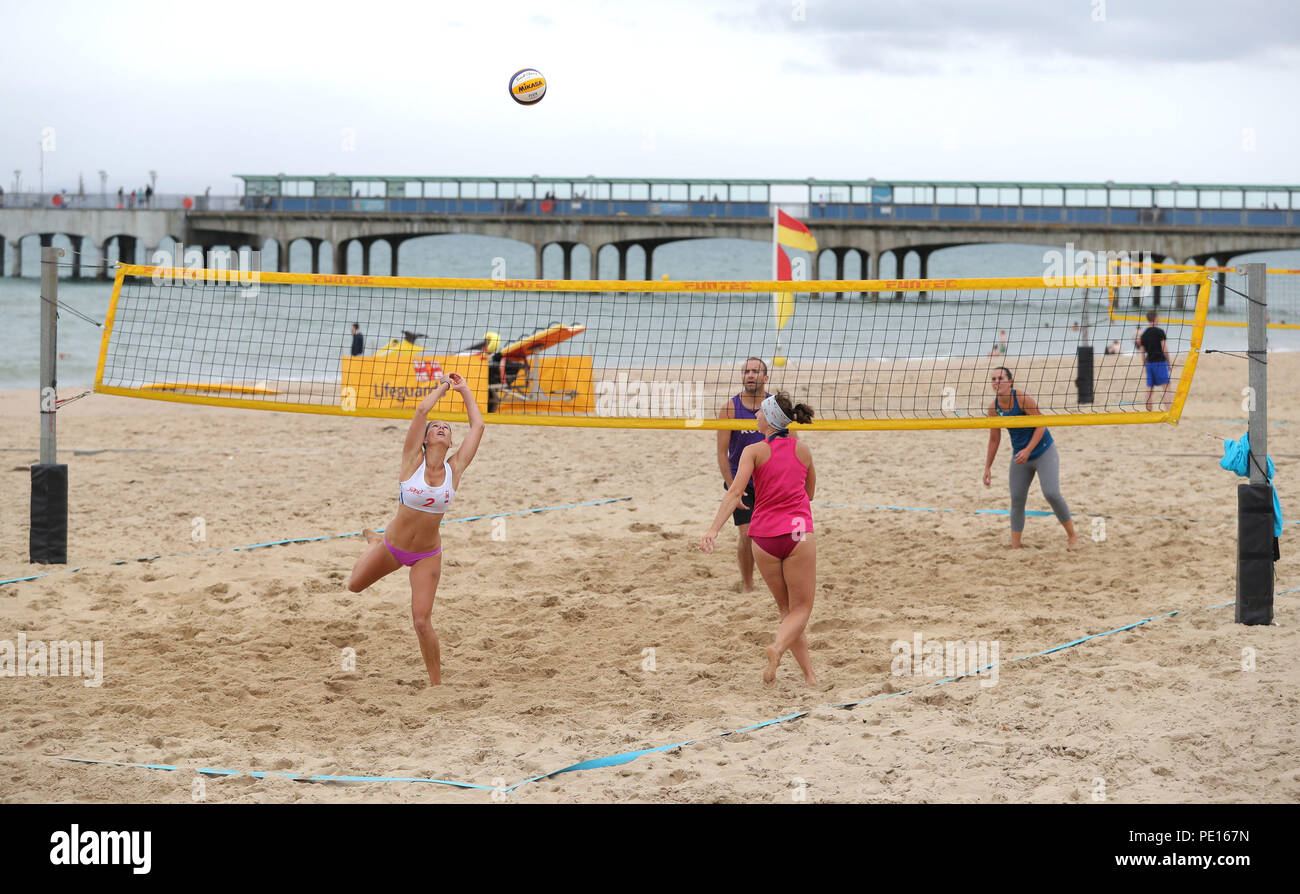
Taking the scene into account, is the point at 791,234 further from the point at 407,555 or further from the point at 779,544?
the point at 407,555

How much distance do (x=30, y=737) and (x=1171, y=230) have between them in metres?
48.5

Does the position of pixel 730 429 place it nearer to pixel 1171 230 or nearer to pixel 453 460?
pixel 453 460

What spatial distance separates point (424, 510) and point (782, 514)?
5.47 feet

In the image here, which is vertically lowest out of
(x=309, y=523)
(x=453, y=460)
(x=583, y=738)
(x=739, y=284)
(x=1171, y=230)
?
(x=583, y=738)

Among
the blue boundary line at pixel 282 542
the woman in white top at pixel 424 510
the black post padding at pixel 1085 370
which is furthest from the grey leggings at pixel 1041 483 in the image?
the black post padding at pixel 1085 370

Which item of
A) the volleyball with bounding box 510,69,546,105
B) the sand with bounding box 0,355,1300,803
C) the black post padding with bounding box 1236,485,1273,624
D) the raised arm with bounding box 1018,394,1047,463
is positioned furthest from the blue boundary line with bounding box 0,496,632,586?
the black post padding with bounding box 1236,485,1273,624

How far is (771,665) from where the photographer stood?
207 inches

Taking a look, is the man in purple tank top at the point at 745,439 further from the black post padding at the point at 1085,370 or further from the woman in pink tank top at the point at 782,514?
the black post padding at the point at 1085,370

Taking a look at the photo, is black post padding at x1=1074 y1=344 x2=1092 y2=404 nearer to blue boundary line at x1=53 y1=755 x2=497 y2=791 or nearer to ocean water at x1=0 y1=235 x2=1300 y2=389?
ocean water at x1=0 y1=235 x2=1300 y2=389

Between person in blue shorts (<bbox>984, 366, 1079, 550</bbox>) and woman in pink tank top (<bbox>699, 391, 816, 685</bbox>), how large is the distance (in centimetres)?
274

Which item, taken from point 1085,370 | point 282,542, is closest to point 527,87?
point 282,542

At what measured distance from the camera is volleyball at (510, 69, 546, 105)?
1071 centimetres

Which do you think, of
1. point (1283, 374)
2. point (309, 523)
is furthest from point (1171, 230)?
point (309, 523)
